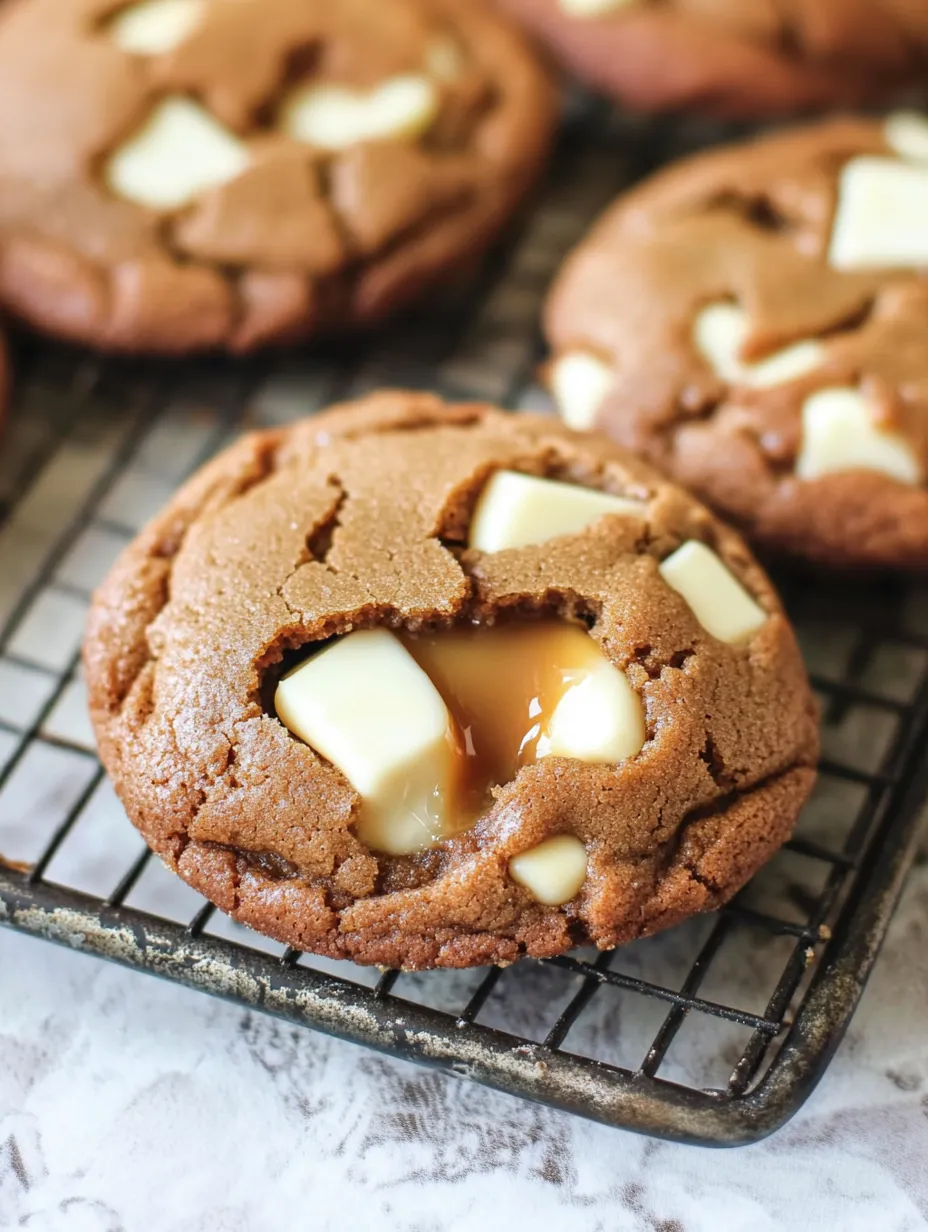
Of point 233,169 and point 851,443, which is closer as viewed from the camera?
point 851,443

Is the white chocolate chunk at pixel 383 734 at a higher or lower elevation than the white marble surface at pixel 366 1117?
higher

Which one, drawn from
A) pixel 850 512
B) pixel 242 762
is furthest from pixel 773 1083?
pixel 850 512

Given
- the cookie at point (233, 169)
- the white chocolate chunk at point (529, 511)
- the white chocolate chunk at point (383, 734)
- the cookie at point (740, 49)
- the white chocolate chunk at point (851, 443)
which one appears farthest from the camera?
the cookie at point (740, 49)

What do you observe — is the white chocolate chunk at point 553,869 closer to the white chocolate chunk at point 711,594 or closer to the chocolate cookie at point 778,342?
the white chocolate chunk at point 711,594

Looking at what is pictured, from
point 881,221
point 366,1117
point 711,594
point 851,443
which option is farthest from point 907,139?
point 366,1117

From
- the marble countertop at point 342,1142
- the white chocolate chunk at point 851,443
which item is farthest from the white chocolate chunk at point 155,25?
the marble countertop at point 342,1142

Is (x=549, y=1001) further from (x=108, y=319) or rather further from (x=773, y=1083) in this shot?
(x=108, y=319)

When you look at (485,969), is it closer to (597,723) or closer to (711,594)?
(597,723)
